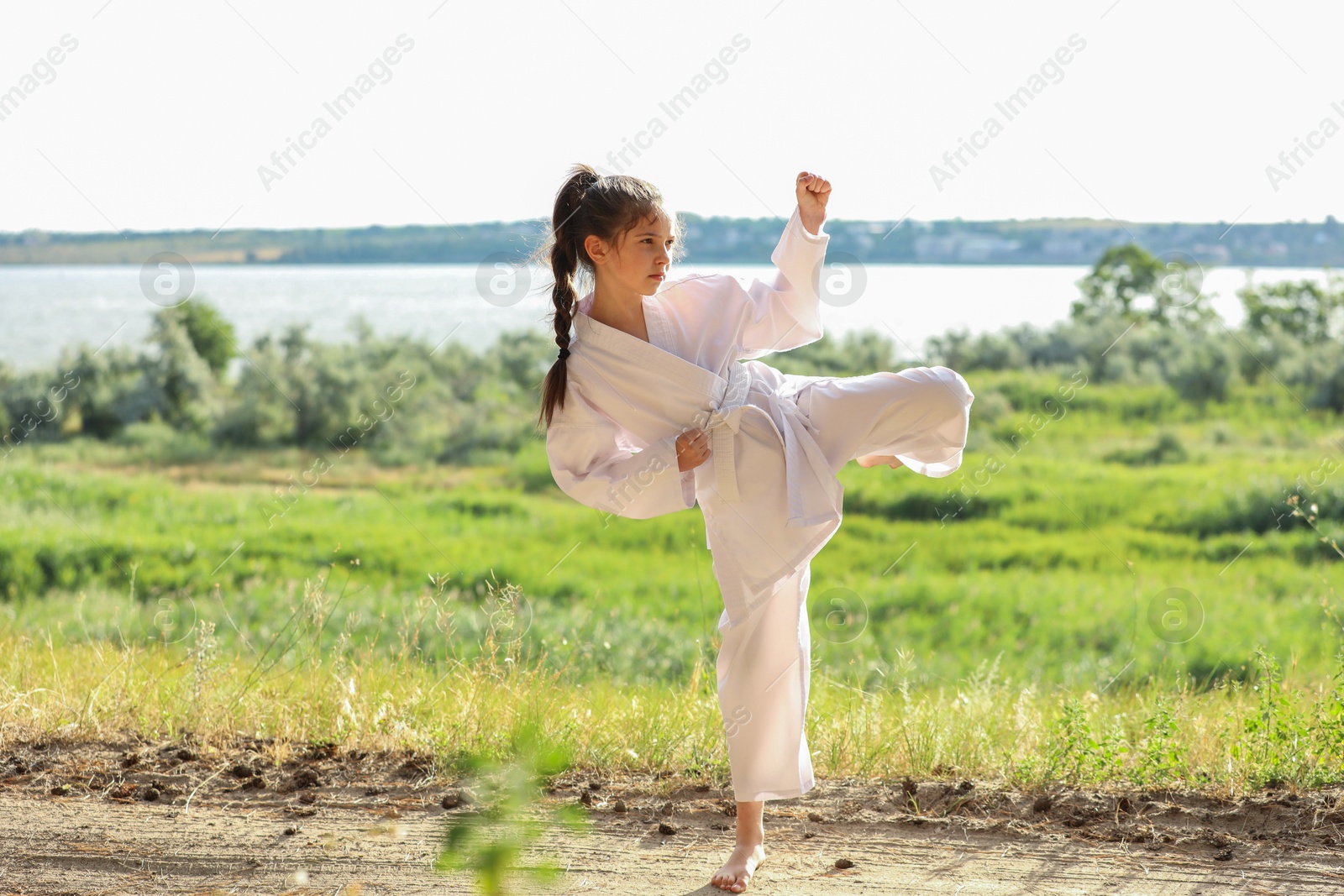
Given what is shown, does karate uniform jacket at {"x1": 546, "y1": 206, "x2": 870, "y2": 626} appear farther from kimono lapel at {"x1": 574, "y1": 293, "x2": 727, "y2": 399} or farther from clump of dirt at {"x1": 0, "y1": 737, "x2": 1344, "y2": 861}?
clump of dirt at {"x1": 0, "y1": 737, "x2": 1344, "y2": 861}

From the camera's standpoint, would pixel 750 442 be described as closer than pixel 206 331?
Yes

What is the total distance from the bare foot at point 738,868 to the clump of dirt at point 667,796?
0.35 m

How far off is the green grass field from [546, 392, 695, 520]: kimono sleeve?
3.19 feet

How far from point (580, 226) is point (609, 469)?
651mm

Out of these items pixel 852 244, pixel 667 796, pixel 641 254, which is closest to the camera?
pixel 641 254

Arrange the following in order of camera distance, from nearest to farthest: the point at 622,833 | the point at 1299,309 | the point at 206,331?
the point at 622,833, the point at 1299,309, the point at 206,331

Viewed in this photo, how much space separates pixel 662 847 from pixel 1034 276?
2315 centimetres

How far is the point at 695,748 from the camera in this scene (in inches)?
146

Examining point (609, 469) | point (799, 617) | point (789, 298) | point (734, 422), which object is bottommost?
point (799, 617)

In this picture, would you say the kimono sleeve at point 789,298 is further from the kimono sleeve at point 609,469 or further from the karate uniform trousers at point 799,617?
the kimono sleeve at point 609,469

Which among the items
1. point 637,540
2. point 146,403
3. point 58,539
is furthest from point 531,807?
point 146,403

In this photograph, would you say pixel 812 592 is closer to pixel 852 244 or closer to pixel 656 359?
pixel 852 244

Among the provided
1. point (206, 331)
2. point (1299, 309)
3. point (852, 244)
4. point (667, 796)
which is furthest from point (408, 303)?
point (667, 796)

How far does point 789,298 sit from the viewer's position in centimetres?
299
